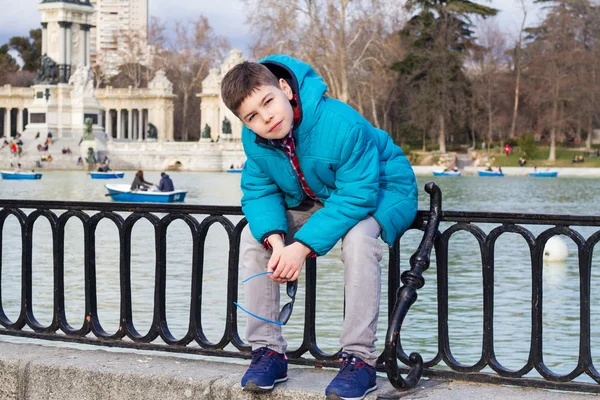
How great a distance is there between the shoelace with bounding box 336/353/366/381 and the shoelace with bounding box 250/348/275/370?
1.11ft

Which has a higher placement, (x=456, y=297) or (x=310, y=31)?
(x=310, y=31)

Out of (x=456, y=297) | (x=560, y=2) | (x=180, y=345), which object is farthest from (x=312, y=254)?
(x=560, y=2)

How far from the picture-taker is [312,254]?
14.6 ft

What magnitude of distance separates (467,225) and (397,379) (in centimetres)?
75

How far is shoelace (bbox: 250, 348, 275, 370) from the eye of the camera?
4547 millimetres

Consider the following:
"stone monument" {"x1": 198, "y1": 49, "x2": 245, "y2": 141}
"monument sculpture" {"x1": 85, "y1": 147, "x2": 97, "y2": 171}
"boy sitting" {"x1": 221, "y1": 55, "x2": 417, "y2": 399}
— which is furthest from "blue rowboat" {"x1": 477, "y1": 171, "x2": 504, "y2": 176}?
"boy sitting" {"x1": 221, "y1": 55, "x2": 417, "y2": 399}

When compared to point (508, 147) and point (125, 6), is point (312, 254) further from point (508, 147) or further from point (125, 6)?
point (125, 6)

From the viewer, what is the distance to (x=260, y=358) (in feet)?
15.0

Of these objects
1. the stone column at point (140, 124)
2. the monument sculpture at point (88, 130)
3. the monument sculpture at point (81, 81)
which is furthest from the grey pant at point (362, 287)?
the stone column at point (140, 124)

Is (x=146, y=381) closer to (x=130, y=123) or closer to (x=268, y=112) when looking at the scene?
(x=268, y=112)

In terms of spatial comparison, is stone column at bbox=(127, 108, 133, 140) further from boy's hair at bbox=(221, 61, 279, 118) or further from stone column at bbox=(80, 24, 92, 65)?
boy's hair at bbox=(221, 61, 279, 118)

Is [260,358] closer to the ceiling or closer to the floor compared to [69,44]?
closer to the floor

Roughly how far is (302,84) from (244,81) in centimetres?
27

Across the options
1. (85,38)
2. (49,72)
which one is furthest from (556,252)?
(85,38)
